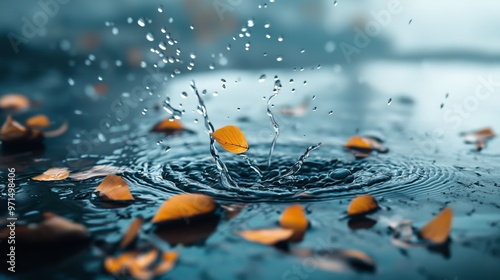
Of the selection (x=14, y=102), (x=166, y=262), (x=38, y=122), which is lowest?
(x=166, y=262)

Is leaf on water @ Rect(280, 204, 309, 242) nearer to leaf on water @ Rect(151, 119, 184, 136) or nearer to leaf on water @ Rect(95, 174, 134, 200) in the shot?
leaf on water @ Rect(95, 174, 134, 200)

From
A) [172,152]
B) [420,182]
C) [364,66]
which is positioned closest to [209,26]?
[364,66]

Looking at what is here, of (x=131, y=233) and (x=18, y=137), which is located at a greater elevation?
(x=18, y=137)

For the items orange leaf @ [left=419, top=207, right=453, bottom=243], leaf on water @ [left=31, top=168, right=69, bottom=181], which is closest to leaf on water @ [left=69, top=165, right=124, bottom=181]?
leaf on water @ [left=31, top=168, right=69, bottom=181]

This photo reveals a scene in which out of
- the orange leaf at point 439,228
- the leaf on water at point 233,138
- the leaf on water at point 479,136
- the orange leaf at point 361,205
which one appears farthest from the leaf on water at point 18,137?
the leaf on water at point 479,136

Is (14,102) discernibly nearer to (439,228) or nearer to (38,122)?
(38,122)

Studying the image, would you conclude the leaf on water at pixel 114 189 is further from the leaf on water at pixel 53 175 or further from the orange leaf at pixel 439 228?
the orange leaf at pixel 439 228

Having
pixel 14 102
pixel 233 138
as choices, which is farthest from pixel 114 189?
pixel 14 102
